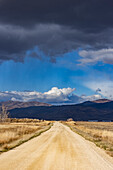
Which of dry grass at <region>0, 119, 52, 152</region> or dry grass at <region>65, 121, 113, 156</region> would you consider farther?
dry grass at <region>65, 121, 113, 156</region>

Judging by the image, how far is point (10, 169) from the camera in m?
9.48

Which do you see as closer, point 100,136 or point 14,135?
point 14,135

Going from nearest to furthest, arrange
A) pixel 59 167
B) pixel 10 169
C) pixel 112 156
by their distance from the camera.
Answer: pixel 10 169 → pixel 59 167 → pixel 112 156

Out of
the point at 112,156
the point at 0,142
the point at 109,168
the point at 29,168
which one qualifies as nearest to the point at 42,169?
the point at 29,168

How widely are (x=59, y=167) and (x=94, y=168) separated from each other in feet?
5.77

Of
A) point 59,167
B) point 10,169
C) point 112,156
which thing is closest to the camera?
point 10,169

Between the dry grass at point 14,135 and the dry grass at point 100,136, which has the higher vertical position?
the dry grass at point 14,135

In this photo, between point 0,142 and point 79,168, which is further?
point 0,142

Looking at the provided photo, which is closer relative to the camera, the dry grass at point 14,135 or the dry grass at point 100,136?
the dry grass at point 14,135

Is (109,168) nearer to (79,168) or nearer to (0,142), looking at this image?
(79,168)

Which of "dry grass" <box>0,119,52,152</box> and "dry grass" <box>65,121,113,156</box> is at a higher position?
"dry grass" <box>0,119,52,152</box>

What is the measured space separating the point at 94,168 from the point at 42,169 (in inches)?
107

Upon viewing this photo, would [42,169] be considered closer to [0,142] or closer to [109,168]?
[109,168]

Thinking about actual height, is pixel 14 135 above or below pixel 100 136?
above
